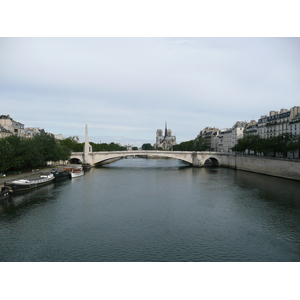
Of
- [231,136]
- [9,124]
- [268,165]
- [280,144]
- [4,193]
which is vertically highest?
[9,124]

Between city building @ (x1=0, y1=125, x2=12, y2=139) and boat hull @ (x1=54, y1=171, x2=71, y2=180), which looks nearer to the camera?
boat hull @ (x1=54, y1=171, x2=71, y2=180)

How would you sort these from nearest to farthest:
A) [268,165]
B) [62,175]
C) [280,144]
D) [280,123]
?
[62,175], [268,165], [280,144], [280,123]

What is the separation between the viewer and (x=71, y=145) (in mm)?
73125

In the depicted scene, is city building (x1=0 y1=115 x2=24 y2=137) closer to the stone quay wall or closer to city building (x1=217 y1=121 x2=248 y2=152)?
the stone quay wall

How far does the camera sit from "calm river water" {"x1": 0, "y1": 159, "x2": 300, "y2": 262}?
12.6m

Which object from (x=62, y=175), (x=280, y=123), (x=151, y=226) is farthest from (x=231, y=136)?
(x=151, y=226)

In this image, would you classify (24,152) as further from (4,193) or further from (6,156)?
(4,193)

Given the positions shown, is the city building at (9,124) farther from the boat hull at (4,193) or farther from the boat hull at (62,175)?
the boat hull at (4,193)

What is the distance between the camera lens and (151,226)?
16422mm

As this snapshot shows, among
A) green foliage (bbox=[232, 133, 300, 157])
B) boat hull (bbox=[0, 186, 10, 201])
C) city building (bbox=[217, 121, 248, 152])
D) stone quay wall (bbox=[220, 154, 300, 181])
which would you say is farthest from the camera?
city building (bbox=[217, 121, 248, 152])

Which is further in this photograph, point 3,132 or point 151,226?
point 3,132

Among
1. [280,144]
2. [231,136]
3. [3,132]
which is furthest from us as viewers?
[231,136]

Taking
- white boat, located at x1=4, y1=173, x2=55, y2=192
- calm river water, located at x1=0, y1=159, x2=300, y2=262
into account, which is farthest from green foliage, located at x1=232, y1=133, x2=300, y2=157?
white boat, located at x1=4, y1=173, x2=55, y2=192

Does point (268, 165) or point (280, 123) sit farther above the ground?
point (280, 123)
